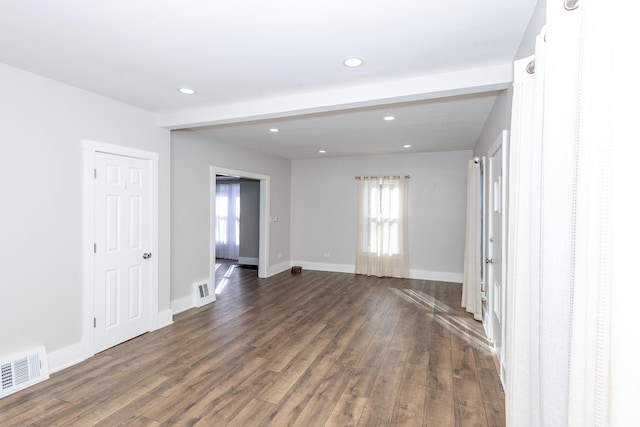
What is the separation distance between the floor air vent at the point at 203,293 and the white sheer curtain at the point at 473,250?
12.6ft

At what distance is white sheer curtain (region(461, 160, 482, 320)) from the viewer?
14.1 feet

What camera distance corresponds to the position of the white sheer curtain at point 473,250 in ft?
14.1

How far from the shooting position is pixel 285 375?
2.80 meters

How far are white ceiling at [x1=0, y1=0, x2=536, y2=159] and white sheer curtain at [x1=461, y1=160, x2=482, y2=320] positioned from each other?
3.31 feet

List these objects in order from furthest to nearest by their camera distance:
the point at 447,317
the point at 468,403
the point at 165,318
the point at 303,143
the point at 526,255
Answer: the point at 303,143 < the point at 447,317 < the point at 165,318 < the point at 468,403 < the point at 526,255

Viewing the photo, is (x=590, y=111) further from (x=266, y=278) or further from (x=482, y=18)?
(x=266, y=278)

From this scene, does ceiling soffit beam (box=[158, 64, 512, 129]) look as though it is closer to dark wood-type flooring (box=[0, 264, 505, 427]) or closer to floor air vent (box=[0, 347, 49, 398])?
dark wood-type flooring (box=[0, 264, 505, 427])

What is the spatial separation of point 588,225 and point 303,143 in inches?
198

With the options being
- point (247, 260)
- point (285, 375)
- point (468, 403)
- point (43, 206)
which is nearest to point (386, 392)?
point (468, 403)

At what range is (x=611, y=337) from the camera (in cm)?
71

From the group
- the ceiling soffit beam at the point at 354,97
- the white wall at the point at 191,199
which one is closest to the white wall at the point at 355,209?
the white wall at the point at 191,199

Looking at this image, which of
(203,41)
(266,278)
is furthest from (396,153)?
(203,41)

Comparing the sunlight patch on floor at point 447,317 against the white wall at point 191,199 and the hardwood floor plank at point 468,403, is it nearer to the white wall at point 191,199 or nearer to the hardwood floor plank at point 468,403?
the hardwood floor plank at point 468,403

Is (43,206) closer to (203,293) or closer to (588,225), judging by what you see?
(203,293)
